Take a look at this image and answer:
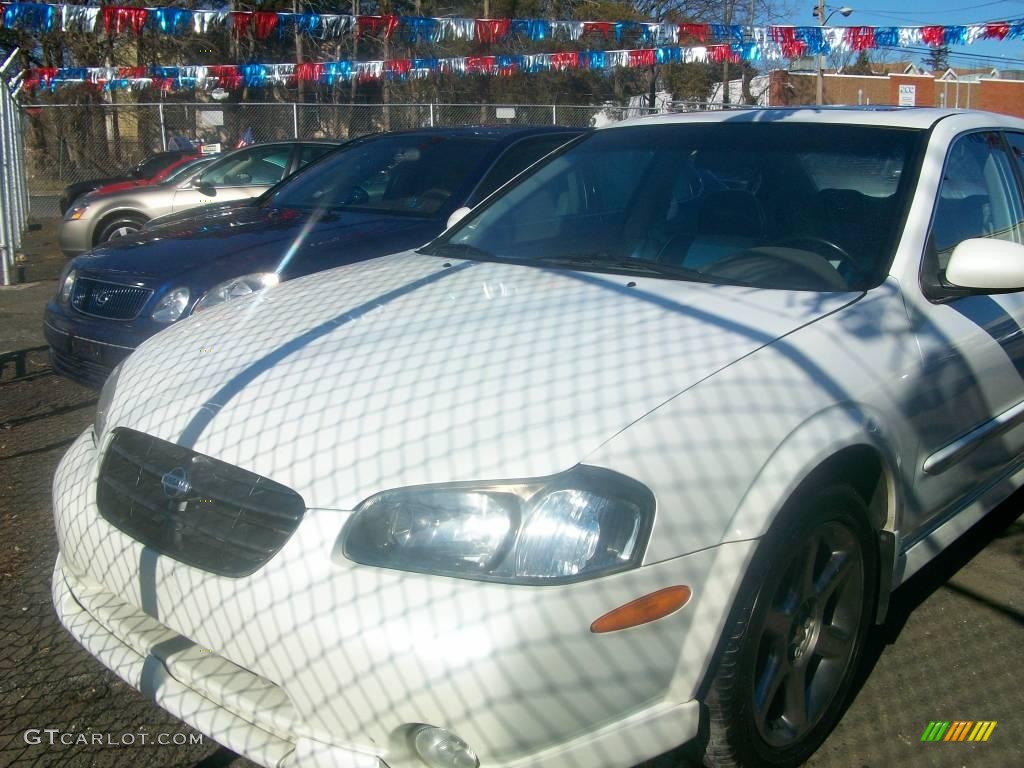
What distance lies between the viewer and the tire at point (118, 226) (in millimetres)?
11523

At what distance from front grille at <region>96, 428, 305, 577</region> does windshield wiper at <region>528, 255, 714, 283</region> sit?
1435mm

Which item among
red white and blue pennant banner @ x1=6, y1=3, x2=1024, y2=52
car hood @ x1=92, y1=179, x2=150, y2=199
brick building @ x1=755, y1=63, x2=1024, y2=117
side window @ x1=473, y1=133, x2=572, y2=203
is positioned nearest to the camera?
side window @ x1=473, y1=133, x2=572, y2=203

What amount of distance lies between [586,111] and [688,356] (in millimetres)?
21699

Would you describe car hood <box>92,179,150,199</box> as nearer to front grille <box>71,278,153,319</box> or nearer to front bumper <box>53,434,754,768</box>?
front grille <box>71,278,153,319</box>

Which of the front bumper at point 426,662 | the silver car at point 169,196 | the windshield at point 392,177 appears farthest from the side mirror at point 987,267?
the silver car at point 169,196

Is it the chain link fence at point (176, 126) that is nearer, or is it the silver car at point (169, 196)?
the silver car at point (169, 196)

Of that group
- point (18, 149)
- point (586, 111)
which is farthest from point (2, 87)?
point (586, 111)

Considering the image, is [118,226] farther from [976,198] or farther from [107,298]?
[976,198]

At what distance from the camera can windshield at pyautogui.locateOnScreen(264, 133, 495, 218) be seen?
5.91 meters

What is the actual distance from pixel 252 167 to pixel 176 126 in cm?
1231

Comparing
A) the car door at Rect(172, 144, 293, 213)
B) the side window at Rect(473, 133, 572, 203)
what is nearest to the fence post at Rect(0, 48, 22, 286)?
the car door at Rect(172, 144, 293, 213)

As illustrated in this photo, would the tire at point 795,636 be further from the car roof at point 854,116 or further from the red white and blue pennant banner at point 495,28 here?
the red white and blue pennant banner at point 495,28

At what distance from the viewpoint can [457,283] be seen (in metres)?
3.22

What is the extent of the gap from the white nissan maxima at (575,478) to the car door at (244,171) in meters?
8.58
